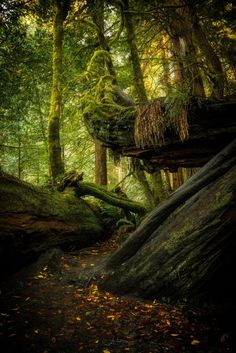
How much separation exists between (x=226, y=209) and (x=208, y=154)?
1.68 meters

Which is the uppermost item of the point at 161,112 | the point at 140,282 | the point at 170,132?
the point at 161,112

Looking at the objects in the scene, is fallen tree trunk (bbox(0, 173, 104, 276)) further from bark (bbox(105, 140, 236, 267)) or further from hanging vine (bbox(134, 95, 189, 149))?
hanging vine (bbox(134, 95, 189, 149))

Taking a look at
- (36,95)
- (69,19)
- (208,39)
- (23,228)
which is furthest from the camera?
(36,95)

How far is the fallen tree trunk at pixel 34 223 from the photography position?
619 cm

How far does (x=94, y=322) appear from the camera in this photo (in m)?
4.52

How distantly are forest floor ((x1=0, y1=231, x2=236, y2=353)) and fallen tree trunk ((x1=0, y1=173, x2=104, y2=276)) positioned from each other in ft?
1.99

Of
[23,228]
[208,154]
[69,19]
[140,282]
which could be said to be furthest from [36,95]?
[140,282]

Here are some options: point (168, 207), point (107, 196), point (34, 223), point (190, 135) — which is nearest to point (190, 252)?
point (168, 207)

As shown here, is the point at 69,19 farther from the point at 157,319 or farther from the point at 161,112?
the point at 157,319

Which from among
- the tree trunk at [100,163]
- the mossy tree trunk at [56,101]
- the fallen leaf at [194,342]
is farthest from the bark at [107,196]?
the fallen leaf at [194,342]

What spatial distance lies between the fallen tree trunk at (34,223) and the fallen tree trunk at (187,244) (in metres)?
1.80

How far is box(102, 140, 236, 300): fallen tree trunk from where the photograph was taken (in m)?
4.99

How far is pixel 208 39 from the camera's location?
25.6 ft

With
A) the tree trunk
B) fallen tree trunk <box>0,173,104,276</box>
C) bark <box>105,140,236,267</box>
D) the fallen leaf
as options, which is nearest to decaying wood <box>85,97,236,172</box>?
bark <box>105,140,236,267</box>
